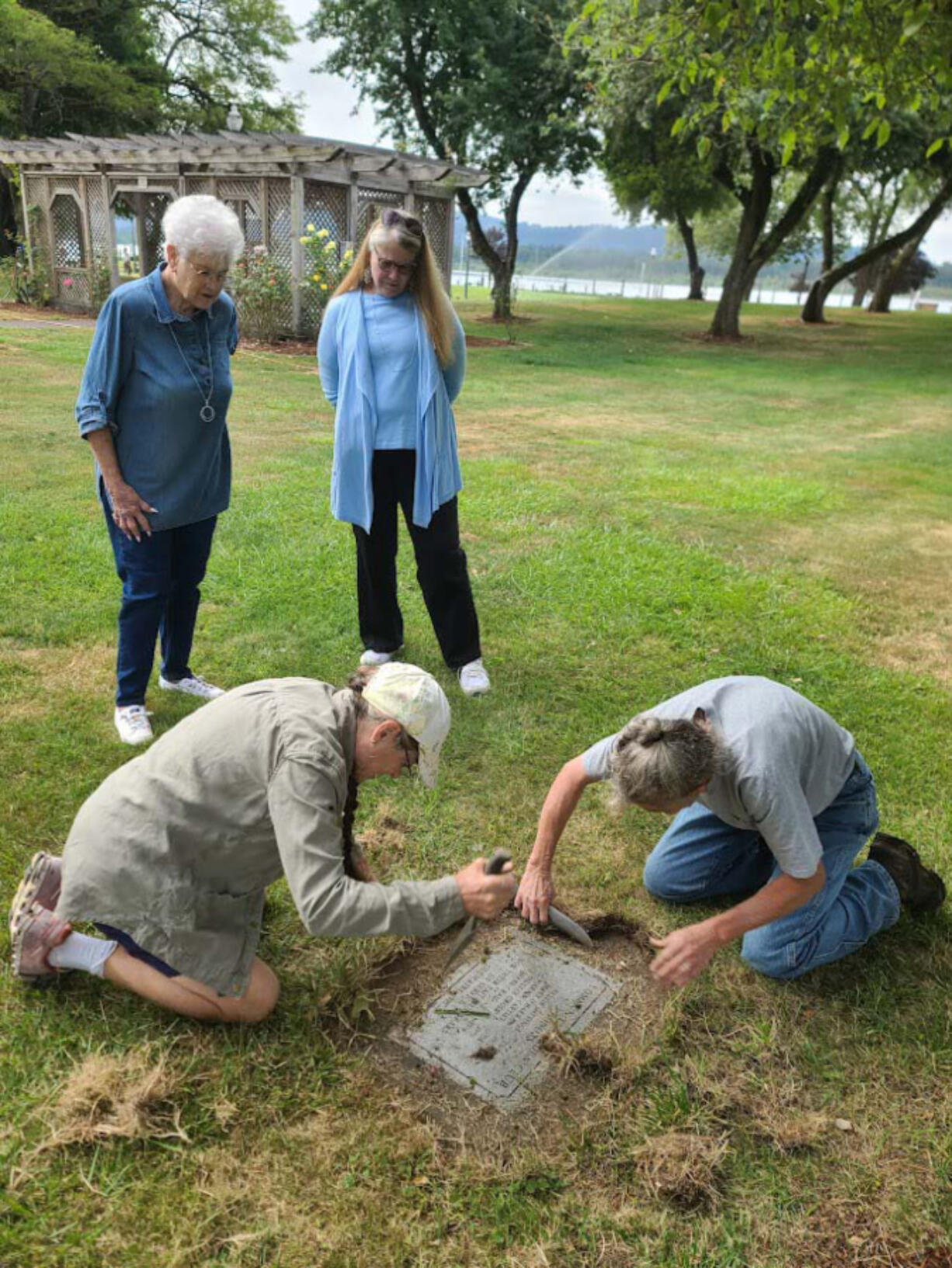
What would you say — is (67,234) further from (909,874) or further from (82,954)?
(909,874)

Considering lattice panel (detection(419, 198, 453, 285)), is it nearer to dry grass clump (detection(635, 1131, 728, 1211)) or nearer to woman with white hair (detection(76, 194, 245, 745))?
woman with white hair (detection(76, 194, 245, 745))

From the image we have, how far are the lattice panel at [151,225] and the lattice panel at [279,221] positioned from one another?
3.60m

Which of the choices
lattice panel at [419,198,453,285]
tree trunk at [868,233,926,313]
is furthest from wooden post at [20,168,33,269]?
tree trunk at [868,233,926,313]

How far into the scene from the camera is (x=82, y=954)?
2342 millimetres

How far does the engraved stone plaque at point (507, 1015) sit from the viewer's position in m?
2.29

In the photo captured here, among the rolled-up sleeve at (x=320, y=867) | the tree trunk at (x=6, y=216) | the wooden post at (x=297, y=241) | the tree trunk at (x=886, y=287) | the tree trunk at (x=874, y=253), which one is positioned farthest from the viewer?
the tree trunk at (x=886, y=287)

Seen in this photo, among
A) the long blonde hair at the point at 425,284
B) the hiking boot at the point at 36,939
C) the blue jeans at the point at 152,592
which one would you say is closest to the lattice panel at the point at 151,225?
the long blonde hair at the point at 425,284

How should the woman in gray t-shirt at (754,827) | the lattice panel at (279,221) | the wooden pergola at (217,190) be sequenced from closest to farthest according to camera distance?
the woman in gray t-shirt at (754,827) < the wooden pergola at (217,190) < the lattice panel at (279,221)

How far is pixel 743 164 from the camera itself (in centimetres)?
1792

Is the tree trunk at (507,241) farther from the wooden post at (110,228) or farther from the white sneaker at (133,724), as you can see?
the white sneaker at (133,724)

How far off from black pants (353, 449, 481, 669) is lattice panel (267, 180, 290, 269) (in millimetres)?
11428

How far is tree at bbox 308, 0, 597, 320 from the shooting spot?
1772cm

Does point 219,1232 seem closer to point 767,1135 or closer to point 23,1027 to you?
point 23,1027

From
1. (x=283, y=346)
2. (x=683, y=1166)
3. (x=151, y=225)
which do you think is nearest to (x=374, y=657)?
(x=683, y=1166)
